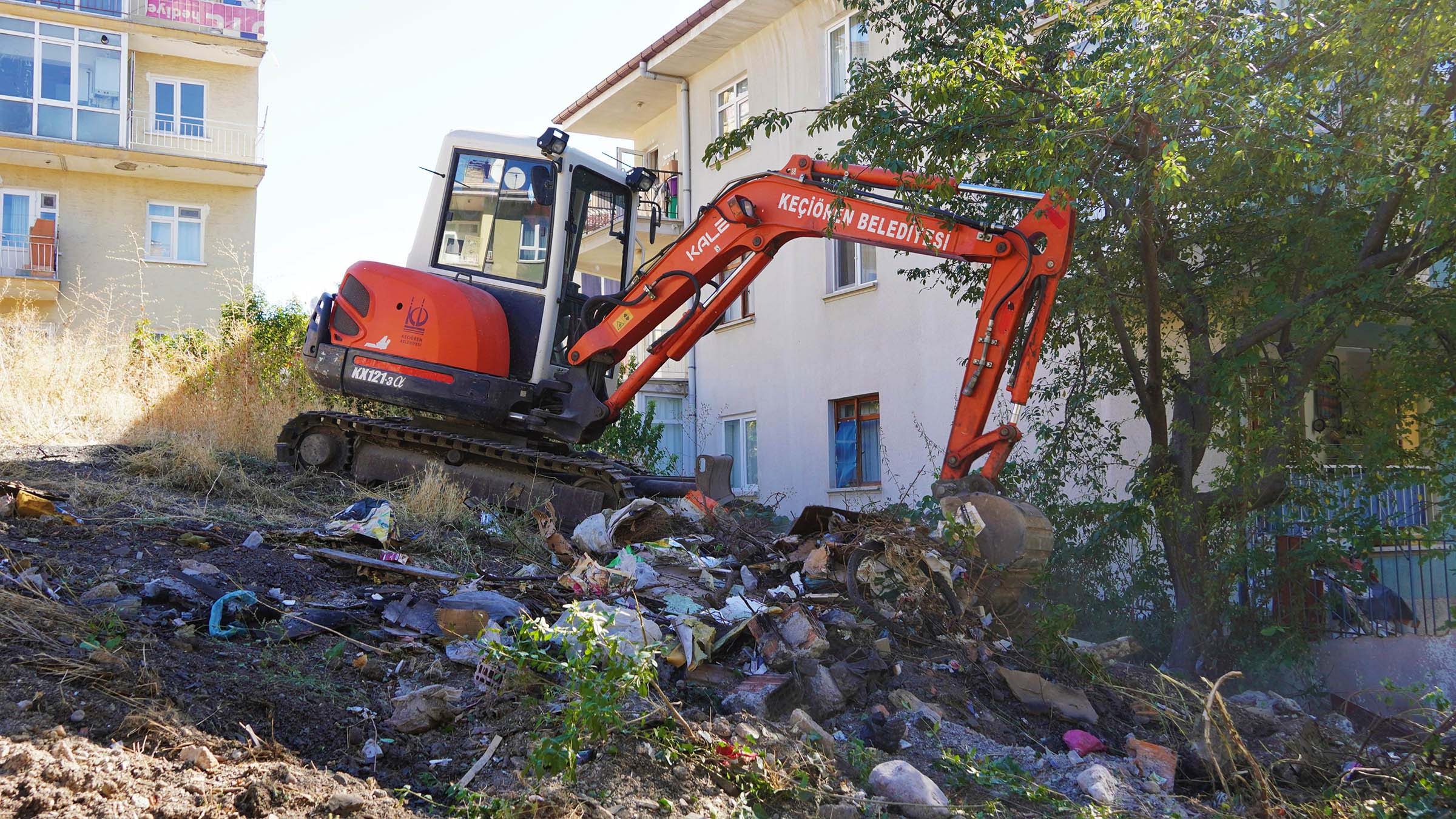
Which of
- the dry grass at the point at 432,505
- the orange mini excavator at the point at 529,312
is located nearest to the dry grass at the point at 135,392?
the orange mini excavator at the point at 529,312

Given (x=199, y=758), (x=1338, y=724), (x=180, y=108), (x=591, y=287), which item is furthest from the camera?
(x=180, y=108)

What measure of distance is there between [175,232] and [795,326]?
16813 millimetres

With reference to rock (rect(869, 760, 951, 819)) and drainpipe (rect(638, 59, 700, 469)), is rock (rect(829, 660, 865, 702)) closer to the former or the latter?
rock (rect(869, 760, 951, 819))

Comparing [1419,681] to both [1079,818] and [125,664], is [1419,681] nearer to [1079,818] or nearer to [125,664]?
[1079,818]

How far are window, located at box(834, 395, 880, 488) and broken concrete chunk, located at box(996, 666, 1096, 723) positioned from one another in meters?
9.19

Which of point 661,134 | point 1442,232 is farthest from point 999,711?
point 661,134

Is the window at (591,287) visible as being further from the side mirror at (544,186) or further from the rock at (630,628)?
the rock at (630,628)

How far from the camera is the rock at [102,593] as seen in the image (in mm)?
5516

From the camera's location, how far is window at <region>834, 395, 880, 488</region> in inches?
614

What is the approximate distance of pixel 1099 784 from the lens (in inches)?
193

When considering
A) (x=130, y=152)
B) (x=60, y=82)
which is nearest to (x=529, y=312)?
(x=130, y=152)

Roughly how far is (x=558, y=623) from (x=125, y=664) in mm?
1732

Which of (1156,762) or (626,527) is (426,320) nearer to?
(626,527)

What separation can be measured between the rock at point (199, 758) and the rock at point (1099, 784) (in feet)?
11.7
